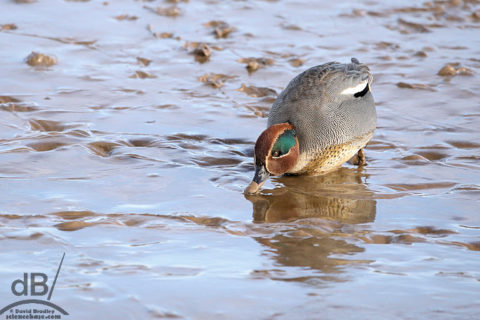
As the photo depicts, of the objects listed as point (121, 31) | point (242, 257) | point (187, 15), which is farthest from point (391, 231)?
point (187, 15)

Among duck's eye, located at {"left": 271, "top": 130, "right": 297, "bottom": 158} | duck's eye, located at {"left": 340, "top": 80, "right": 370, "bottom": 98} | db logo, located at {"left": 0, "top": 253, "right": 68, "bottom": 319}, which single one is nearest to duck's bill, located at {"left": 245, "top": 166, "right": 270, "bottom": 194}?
duck's eye, located at {"left": 271, "top": 130, "right": 297, "bottom": 158}

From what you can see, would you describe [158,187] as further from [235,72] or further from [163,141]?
[235,72]

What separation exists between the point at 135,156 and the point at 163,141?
439 mm

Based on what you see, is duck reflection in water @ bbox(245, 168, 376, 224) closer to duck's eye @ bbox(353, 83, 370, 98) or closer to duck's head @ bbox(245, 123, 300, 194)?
duck's head @ bbox(245, 123, 300, 194)

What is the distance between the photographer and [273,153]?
5.21 m

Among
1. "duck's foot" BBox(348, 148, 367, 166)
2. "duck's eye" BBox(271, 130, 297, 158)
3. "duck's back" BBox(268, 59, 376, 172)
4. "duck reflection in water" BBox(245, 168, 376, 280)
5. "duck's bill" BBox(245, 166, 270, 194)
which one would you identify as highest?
"duck's back" BBox(268, 59, 376, 172)

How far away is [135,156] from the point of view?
5.75 metres

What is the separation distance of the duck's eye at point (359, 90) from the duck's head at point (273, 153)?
0.71 m

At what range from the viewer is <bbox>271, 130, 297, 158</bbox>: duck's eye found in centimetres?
522

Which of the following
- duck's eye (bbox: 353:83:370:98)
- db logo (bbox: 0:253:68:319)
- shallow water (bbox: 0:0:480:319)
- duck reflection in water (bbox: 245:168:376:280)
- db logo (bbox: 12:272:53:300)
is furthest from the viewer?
duck's eye (bbox: 353:83:370:98)

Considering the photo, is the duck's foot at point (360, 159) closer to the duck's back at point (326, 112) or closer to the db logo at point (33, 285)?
the duck's back at point (326, 112)

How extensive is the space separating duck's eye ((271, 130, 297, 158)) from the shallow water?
31cm

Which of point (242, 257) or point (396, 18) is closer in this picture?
point (242, 257)

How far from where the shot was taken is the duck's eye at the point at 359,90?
580cm
